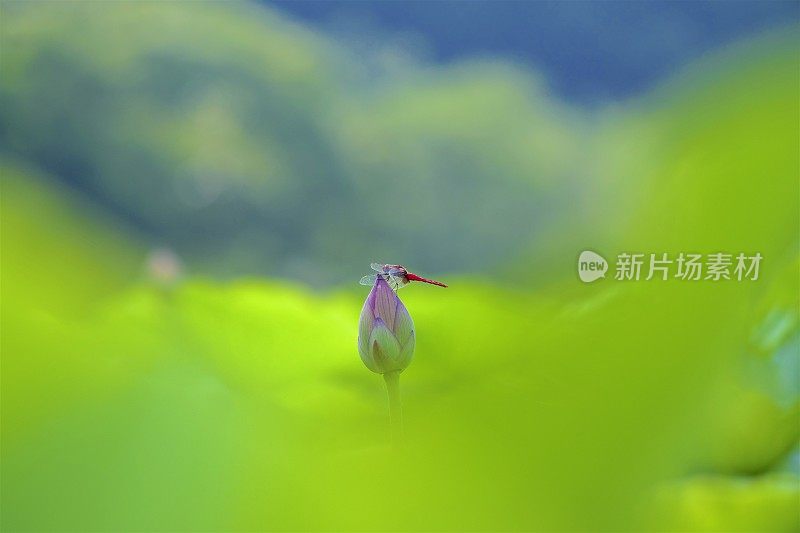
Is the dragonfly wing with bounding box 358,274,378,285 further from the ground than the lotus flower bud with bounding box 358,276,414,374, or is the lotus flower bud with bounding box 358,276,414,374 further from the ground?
the dragonfly wing with bounding box 358,274,378,285

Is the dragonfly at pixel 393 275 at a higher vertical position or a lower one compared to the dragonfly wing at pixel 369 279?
higher

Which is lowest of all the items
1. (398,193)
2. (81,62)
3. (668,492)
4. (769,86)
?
(668,492)

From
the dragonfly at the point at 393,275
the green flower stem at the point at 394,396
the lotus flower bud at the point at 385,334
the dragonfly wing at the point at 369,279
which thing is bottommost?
the green flower stem at the point at 394,396

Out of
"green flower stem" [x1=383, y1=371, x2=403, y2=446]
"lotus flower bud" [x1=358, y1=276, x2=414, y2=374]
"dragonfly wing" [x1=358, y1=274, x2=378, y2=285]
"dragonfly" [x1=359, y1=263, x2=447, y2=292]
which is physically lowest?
"green flower stem" [x1=383, y1=371, x2=403, y2=446]

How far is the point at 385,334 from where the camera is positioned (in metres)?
0.51

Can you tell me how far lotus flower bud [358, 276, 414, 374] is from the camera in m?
0.51

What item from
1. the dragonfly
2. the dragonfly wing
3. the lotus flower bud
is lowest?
the lotus flower bud

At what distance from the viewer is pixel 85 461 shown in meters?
0.30

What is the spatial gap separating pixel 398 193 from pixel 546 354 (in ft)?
1.77

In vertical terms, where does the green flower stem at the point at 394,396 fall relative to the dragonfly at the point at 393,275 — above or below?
below

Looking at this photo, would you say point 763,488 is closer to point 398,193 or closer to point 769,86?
point 769,86

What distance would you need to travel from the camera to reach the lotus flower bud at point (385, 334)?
0.51m

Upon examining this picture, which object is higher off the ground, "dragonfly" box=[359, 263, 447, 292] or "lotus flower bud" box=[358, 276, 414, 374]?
"dragonfly" box=[359, 263, 447, 292]

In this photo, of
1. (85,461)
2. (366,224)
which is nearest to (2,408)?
(85,461)
